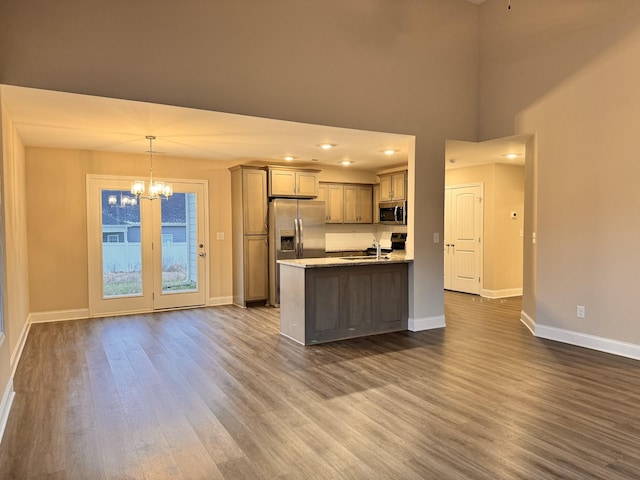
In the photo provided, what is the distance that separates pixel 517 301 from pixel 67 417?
22.5 feet

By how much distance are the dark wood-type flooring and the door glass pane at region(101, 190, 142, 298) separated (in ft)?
4.90

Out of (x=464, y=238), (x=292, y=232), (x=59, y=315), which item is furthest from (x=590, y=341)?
(x=59, y=315)

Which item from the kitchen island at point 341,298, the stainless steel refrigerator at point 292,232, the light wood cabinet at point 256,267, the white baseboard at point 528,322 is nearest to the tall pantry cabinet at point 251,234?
the light wood cabinet at point 256,267

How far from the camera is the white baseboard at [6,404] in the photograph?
292 cm

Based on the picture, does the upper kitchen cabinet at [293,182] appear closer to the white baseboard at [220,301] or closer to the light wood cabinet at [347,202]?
the light wood cabinet at [347,202]

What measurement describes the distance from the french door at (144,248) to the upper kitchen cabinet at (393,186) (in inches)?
130

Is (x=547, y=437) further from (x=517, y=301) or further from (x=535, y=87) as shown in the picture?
(x=517, y=301)

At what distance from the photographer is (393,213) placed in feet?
26.9

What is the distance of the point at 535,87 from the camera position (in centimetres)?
529

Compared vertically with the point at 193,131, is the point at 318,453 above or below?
below

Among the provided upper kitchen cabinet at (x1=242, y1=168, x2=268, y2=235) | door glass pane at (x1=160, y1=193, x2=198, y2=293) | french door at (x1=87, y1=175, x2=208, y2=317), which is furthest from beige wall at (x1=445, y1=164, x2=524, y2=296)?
door glass pane at (x1=160, y1=193, x2=198, y2=293)

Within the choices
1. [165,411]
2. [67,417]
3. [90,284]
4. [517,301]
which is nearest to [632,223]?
[517,301]

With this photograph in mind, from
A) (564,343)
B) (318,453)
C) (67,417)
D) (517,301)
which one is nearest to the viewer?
(318,453)

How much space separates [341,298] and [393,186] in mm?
3609
